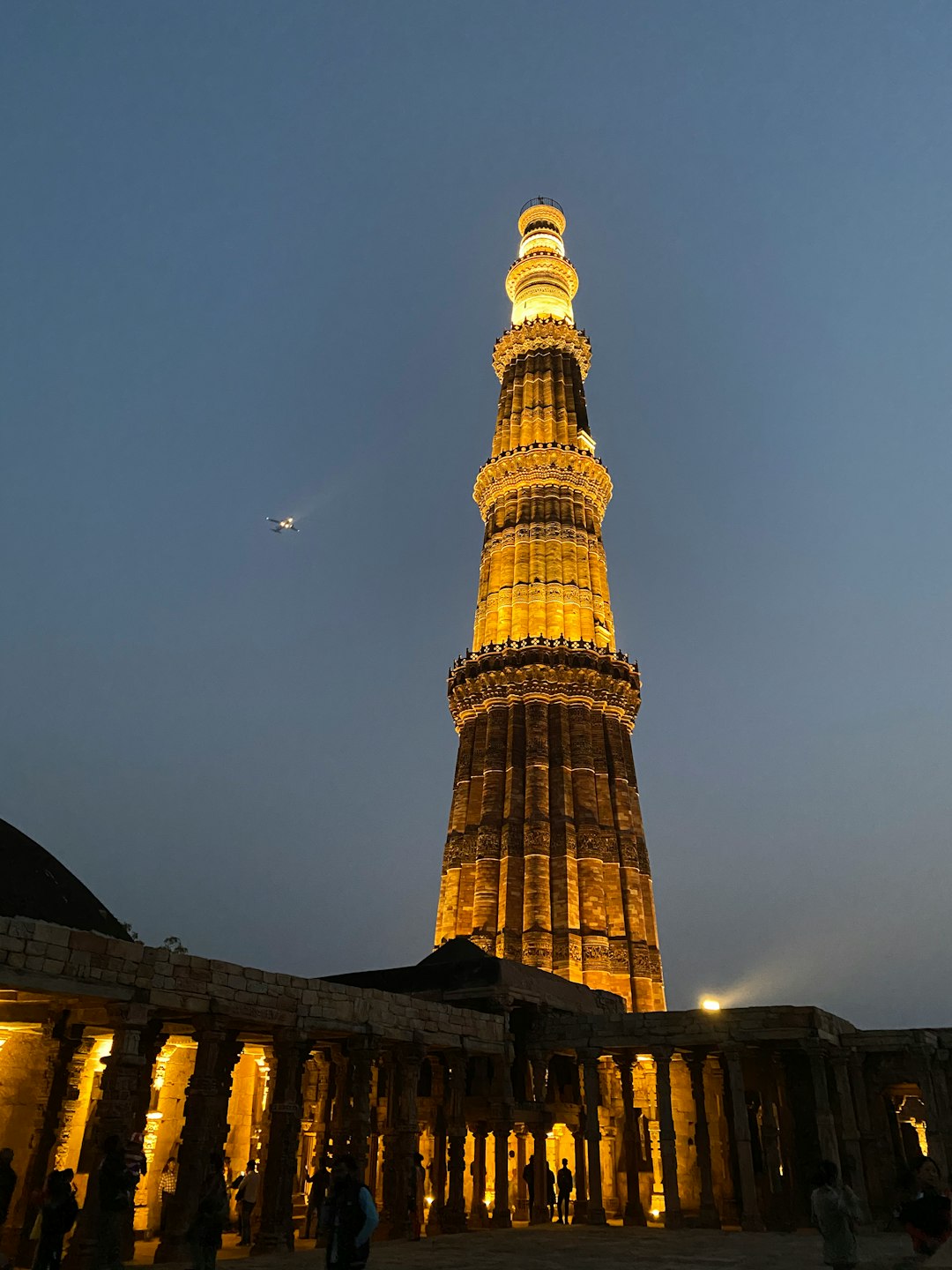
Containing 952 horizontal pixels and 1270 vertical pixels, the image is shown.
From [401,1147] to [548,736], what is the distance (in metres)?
22.1

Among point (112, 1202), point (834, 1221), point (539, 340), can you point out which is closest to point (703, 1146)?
point (834, 1221)

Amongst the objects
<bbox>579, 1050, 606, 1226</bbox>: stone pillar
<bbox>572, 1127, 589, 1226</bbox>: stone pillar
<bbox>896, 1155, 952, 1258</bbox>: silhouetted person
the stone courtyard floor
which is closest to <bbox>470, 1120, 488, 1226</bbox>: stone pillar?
the stone courtyard floor

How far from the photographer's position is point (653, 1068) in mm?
25859

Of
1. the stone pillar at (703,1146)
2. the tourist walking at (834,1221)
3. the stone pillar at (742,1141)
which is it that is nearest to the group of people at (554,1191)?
the stone pillar at (703,1146)

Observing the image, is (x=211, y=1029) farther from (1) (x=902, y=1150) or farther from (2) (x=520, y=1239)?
(1) (x=902, y=1150)

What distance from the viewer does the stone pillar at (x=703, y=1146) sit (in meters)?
18.7

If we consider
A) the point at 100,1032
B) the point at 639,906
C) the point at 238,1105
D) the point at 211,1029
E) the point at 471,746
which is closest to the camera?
the point at 211,1029

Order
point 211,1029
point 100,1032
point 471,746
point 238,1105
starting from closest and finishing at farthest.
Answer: point 211,1029 → point 100,1032 → point 238,1105 → point 471,746

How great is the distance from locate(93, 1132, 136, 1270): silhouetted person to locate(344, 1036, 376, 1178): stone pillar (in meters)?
6.24

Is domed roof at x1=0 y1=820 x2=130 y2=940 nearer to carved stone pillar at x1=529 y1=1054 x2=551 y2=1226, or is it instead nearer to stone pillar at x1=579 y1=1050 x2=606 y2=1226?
carved stone pillar at x1=529 y1=1054 x2=551 y2=1226

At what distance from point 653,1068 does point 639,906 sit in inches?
390

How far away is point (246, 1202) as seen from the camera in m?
16.4

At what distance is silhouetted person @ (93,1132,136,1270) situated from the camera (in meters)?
10.1

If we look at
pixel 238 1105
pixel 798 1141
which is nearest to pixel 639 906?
pixel 798 1141
